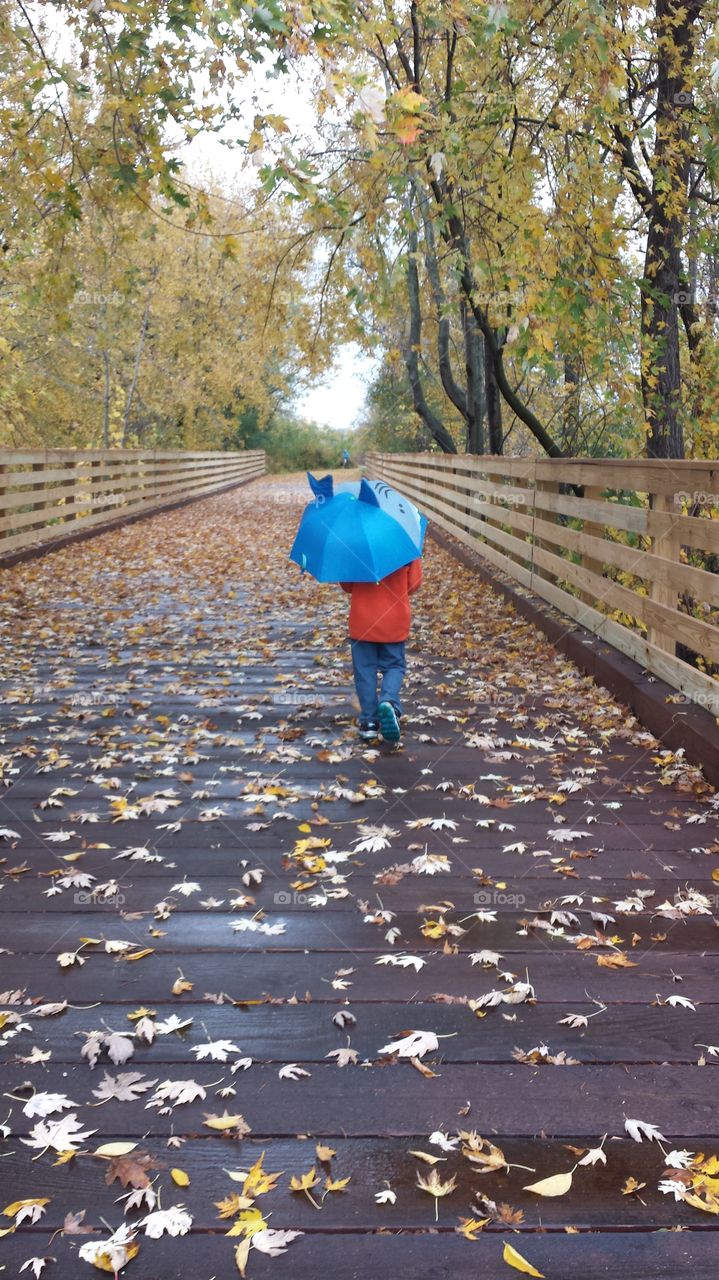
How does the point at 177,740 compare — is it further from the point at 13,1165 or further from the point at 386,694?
the point at 13,1165

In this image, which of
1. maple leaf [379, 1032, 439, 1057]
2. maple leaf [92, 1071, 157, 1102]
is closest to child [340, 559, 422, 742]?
maple leaf [379, 1032, 439, 1057]

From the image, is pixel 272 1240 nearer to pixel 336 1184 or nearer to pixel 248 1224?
pixel 248 1224

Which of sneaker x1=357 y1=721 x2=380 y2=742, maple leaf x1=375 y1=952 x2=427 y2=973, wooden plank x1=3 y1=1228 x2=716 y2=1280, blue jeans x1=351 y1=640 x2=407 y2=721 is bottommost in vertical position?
sneaker x1=357 y1=721 x2=380 y2=742

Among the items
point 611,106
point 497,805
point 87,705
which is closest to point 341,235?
point 611,106

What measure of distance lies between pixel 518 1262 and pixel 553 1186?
25 centimetres

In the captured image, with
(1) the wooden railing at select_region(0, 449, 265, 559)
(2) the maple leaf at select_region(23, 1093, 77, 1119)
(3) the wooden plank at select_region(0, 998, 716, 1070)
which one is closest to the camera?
(2) the maple leaf at select_region(23, 1093, 77, 1119)

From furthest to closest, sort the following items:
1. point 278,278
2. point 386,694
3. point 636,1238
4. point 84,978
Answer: point 278,278 < point 386,694 < point 84,978 < point 636,1238

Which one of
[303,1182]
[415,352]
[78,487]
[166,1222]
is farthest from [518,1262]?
[415,352]

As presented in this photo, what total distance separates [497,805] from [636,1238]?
3.02 metres

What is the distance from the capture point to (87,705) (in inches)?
295

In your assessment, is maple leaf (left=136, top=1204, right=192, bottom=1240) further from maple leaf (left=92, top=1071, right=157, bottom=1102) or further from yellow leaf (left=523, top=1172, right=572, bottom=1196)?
yellow leaf (left=523, top=1172, right=572, bottom=1196)

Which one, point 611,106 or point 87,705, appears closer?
point 87,705

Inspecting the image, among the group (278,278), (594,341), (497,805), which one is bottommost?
(497,805)

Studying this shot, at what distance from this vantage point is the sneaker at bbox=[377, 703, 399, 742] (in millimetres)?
6359
